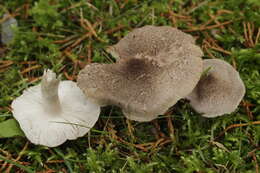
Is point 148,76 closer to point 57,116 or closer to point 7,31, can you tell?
point 57,116

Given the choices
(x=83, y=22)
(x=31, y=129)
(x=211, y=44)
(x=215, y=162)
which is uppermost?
(x=83, y=22)

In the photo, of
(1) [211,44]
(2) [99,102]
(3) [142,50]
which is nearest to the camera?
(2) [99,102]

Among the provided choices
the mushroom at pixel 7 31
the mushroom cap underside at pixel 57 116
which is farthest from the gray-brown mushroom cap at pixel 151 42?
the mushroom at pixel 7 31

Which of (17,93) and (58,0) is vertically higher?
(58,0)

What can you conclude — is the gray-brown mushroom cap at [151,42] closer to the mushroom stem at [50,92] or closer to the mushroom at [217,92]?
the mushroom at [217,92]

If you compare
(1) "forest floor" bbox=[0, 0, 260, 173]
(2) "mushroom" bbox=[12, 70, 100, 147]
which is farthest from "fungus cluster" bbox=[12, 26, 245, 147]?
(1) "forest floor" bbox=[0, 0, 260, 173]

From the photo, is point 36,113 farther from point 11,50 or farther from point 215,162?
point 215,162

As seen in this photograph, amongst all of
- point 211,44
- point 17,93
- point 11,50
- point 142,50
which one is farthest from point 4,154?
point 211,44
